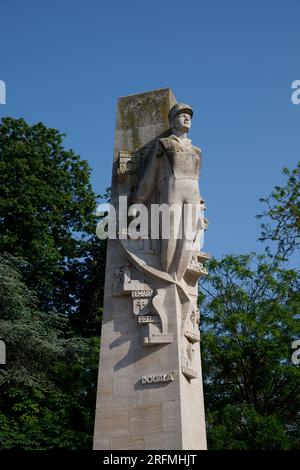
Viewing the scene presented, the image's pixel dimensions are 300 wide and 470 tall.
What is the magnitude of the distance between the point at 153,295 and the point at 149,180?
2125 millimetres

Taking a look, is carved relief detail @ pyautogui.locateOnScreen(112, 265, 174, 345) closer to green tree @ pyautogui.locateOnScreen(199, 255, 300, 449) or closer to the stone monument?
the stone monument

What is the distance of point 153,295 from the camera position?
12.9 m

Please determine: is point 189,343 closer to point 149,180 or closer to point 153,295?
point 153,295

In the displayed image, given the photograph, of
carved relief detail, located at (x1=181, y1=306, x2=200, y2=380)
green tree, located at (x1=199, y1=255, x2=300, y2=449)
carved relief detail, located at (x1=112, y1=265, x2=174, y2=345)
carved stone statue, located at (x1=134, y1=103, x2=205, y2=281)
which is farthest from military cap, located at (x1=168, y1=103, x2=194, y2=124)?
green tree, located at (x1=199, y1=255, x2=300, y2=449)

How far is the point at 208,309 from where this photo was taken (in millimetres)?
26000

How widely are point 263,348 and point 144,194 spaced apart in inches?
469

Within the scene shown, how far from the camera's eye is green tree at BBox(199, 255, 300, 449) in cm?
2298

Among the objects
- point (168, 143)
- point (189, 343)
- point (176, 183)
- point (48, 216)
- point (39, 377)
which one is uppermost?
point (48, 216)

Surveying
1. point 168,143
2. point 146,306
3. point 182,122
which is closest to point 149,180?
point 168,143

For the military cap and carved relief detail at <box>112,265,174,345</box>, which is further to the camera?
the military cap

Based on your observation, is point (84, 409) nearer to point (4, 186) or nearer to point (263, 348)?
point (263, 348)

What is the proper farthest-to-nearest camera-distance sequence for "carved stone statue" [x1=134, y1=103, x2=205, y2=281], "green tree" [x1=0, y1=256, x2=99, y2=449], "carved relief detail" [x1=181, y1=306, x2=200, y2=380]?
"green tree" [x1=0, y1=256, x2=99, y2=449] < "carved stone statue" [x1=134, y1=103, x2=205, y2=281] < "carved relief detail" [x1=181, y1=306, x2=200, y2=380]

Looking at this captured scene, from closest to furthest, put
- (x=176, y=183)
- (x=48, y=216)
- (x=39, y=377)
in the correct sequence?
(x=176, y=183), (x=39, y=377), (x=48, y=216)

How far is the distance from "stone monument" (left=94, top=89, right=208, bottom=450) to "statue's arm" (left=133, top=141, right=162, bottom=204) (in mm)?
18
